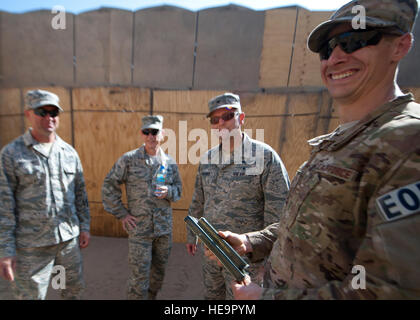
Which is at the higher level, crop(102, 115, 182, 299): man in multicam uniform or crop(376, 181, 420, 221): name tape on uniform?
crop(376, 181, 420, 221): name tape on uniform

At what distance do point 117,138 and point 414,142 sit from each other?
3.93m

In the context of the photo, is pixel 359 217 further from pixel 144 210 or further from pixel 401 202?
pixel 144 210

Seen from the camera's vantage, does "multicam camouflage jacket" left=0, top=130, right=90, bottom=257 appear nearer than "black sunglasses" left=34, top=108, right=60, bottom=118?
Yes

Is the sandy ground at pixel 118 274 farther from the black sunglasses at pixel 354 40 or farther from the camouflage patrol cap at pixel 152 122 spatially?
the black sunglasses at pixel 354 40

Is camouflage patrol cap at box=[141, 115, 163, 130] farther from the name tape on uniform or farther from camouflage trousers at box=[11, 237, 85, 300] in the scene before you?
the name tape on uniform

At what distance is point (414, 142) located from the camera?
64cm

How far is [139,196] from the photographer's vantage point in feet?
8.59

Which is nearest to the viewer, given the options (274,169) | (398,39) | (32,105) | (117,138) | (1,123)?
(398,39)

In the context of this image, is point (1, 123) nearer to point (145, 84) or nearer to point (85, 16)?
point (85, 16)

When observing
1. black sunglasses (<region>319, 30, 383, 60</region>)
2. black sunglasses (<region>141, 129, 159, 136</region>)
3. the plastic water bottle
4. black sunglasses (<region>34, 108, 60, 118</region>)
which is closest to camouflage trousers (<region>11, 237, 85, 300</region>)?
the plastic water bottle

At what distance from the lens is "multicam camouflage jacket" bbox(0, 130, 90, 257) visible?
6.38 feet

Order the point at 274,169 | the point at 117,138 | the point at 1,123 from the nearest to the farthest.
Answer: the point at 274,169 → the point at 117,138 → the point at 1,123

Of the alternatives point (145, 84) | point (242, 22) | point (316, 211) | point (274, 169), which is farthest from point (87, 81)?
point (316, 211)

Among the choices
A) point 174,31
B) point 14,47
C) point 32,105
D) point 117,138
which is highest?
point 174,31
